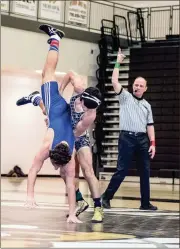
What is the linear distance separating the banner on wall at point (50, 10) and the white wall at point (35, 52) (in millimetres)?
644

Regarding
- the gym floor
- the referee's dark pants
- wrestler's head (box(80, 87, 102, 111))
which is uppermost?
wrestler's head (box(80, 87, 102, 111))

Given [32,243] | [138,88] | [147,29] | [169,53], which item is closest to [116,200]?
[138,88]

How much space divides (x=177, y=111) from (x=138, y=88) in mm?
10434

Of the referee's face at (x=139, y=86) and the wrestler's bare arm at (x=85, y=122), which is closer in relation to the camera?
the wrestler's bare arm at (x=85, y=122)

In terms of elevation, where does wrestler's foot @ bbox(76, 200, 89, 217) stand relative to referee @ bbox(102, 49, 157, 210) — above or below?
below

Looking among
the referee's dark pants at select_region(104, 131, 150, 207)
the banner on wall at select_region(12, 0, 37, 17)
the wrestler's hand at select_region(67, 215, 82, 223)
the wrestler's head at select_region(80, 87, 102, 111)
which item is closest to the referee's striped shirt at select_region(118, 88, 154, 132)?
the referee's dark pants at select_region(104, 131, 150, 207)

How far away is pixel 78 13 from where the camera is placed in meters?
18.4

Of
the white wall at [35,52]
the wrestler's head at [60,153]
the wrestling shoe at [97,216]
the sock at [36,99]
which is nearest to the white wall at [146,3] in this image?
the white wall at [35,52]

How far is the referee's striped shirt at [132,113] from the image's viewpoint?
802 centimetres

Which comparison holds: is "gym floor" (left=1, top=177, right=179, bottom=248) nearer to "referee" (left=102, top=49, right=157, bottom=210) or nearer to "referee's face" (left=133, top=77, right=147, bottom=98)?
"referee" (left=102, top=49, right=157, bottom=210)

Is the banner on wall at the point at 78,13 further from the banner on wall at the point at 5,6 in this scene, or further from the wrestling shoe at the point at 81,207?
the wrestling shoe at the point at 81,207

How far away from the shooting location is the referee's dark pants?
7.97 metres

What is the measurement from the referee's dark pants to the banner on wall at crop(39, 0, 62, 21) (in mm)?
10279

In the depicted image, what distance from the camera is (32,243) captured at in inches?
187
